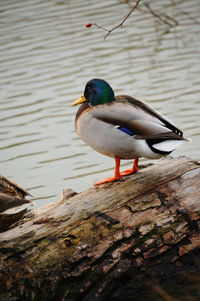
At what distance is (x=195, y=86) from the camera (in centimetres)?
813

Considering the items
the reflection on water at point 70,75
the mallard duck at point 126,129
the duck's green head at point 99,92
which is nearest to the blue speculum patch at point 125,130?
the mallard duck at point 126,129

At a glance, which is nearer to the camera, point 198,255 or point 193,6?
point 198,255

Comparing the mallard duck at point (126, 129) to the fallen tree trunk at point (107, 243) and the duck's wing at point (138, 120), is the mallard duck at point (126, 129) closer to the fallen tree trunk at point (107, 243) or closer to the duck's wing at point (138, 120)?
the duck's wing at point (138, 120)

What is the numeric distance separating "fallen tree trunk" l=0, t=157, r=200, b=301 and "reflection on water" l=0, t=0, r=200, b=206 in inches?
77.5

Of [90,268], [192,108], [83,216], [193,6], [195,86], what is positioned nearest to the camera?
[90,268]

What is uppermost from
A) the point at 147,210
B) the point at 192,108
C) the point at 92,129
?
the point at 92,129

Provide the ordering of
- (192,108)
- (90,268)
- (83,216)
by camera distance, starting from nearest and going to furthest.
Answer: (90,268)
(83,216)
(192,108)

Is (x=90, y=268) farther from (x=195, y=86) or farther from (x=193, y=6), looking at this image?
(x=193, y=6)

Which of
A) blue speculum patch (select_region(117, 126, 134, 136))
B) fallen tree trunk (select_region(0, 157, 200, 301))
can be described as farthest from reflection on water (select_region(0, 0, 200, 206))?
blue speculum patch (select_region(117, 126, 134, 136))

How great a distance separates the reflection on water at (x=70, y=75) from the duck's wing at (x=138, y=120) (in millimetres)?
2026

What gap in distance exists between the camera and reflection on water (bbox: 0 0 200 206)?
6.48 metres

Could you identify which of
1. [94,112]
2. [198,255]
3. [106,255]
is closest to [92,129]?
[94,112]

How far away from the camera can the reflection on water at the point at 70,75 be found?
6.48 metres

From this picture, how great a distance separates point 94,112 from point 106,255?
39.7 inches
